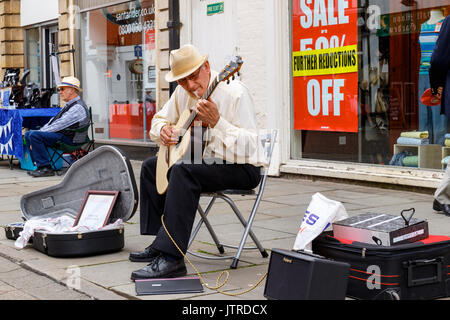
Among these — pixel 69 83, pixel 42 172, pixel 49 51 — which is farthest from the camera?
pixel 49 51

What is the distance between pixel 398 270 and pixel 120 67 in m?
10.1

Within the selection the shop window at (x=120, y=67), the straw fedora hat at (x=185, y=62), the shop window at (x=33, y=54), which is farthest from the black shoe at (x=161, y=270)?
the shop window at (x=33, y=54)

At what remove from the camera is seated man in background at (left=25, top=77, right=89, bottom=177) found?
9.52 meters

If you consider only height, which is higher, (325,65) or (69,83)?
(325,65)

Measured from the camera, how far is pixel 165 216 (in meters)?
4.08

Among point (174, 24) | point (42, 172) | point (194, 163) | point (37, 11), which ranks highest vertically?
point (37, 11)

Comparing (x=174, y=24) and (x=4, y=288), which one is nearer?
(x=4, y=288)

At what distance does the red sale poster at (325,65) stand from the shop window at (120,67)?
364 centimetres

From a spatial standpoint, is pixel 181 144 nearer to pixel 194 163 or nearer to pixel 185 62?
pixel 194 163

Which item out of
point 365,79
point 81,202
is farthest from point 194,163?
point 365,79

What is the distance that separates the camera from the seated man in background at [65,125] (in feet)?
31.2

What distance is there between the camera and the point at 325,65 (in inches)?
336
